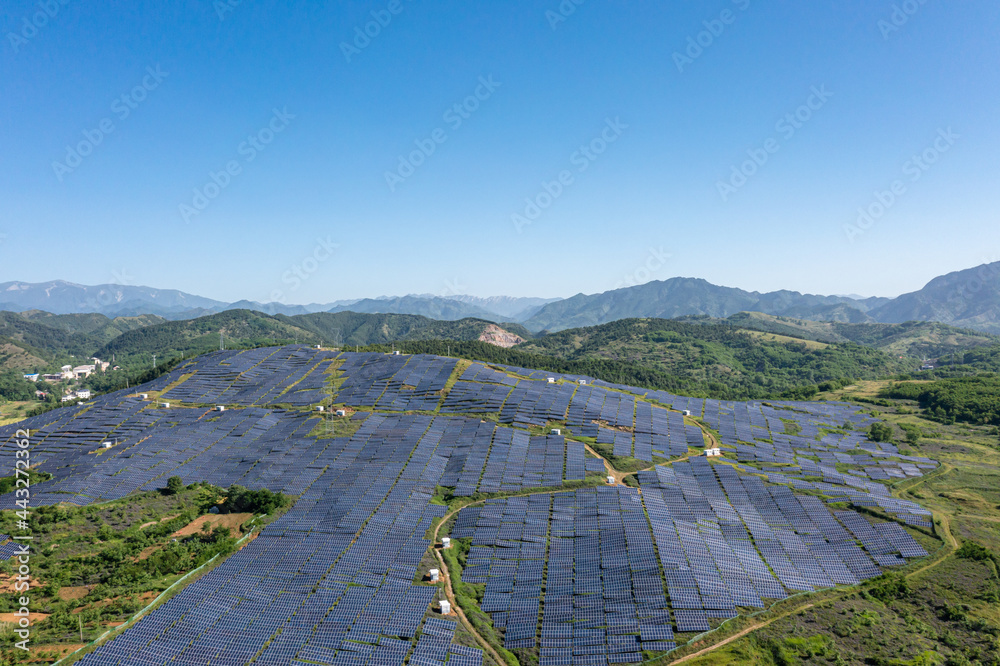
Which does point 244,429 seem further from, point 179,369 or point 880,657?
point 880,657

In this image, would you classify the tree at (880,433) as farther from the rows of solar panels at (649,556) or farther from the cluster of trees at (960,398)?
the rows of solar panels at (649,556)

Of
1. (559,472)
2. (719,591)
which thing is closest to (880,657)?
(719,591)

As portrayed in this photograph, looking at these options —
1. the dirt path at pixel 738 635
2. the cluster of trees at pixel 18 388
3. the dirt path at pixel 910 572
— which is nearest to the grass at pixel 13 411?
the cluster of trees at pixel 18 388

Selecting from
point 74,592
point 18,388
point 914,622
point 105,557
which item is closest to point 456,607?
point 74,592

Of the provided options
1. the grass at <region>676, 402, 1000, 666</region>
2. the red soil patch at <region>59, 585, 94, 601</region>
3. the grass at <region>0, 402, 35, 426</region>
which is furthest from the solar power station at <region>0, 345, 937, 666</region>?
the grass at <region>0, 402, 35, 426</region>

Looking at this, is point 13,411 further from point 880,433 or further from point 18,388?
point 880,433
